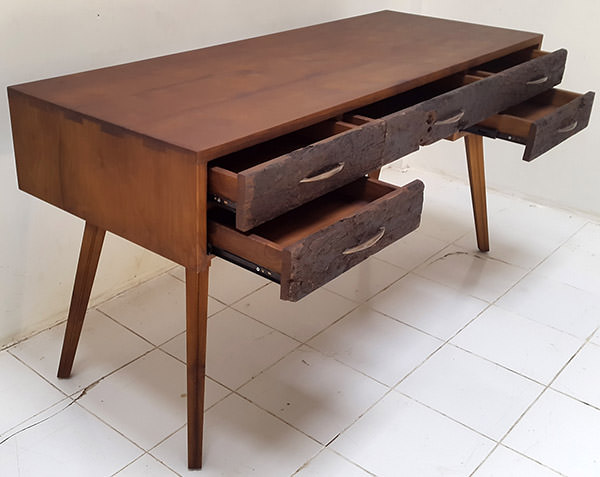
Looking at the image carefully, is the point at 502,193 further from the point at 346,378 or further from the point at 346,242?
the point at 346,242

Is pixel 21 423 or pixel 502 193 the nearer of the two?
pixel 21 423

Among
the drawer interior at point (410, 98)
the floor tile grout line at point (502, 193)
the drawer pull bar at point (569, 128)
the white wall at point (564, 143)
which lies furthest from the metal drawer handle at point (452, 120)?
the floor tile grout line at point (502, 193)

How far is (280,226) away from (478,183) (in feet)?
3.14

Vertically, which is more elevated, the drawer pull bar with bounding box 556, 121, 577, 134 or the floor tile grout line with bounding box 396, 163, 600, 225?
the drawer pull bar with bounding box 556, 121, 577, 134

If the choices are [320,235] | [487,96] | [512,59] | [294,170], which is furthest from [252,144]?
[512,59]

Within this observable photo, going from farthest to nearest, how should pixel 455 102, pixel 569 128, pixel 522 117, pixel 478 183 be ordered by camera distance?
pixel 478 183 < pixel 522 117 < pixel 569 128 < pixel 455 102

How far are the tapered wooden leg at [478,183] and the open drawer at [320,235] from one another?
29.3 inches

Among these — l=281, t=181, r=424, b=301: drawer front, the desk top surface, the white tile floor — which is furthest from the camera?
the white tile floor

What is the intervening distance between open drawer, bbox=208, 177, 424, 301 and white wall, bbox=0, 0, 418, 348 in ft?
2.03

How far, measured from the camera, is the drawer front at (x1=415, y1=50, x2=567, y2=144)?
1424 mm

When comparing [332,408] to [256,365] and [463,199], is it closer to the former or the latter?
[256,365]

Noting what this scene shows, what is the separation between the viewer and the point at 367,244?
1174 millimetres

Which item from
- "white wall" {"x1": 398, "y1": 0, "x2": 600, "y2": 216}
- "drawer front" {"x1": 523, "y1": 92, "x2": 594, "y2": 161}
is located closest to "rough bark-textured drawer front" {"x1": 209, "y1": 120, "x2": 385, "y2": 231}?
"drawer front" {"x1": 523, "y1": 92, "x2": 594, "y2": 161}

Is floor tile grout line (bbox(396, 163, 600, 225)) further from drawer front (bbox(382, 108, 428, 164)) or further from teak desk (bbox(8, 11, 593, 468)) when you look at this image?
drawer front (bbox(382, 108, 428, 164))
